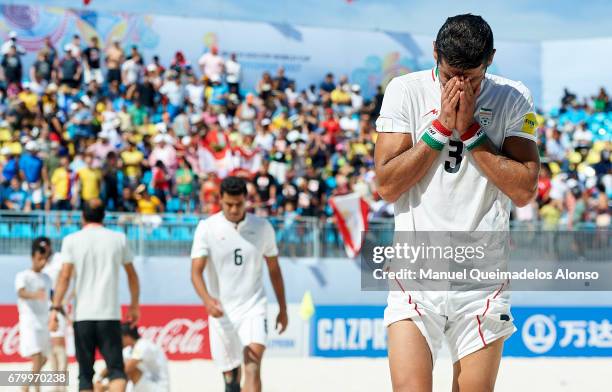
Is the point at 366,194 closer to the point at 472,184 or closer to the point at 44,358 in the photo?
the point at 44,358

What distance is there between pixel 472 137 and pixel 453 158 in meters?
0.12

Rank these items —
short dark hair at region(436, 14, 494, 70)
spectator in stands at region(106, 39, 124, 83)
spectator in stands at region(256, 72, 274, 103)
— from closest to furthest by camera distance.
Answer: short dark hair at region(436, 14, 494, 70), spectator in stands at region(106, 39, 124, 83), spectator in stands at region(256, 72, 274, 103)

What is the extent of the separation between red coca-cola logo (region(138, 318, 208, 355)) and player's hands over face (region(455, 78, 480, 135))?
1121 centimetres

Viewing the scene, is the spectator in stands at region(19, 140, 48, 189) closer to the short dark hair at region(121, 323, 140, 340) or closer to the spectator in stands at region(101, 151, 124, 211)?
the spectator in stands at region(101, 151, 124, 211)

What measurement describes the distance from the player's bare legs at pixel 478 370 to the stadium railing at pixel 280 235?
10814 millimetres

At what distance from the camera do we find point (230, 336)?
8102mm

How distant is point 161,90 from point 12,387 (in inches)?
390

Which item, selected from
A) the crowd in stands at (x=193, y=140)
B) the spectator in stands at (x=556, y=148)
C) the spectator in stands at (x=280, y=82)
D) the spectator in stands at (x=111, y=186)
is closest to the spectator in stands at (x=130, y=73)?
the crowd in stands at (x=193, y=140)

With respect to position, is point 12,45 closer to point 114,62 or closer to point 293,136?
point 114,62

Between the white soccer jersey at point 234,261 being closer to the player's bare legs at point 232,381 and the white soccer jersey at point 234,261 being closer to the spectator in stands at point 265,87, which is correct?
the player's bare legs at point 232,381

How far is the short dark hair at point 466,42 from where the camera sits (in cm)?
352

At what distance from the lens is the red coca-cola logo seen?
14438mm

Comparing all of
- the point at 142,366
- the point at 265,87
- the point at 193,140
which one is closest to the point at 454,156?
the point at 142,366

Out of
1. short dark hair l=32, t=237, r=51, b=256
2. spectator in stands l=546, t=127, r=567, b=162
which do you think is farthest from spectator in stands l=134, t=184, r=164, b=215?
spectator in stands l=546, t=127, r=567, b=162
